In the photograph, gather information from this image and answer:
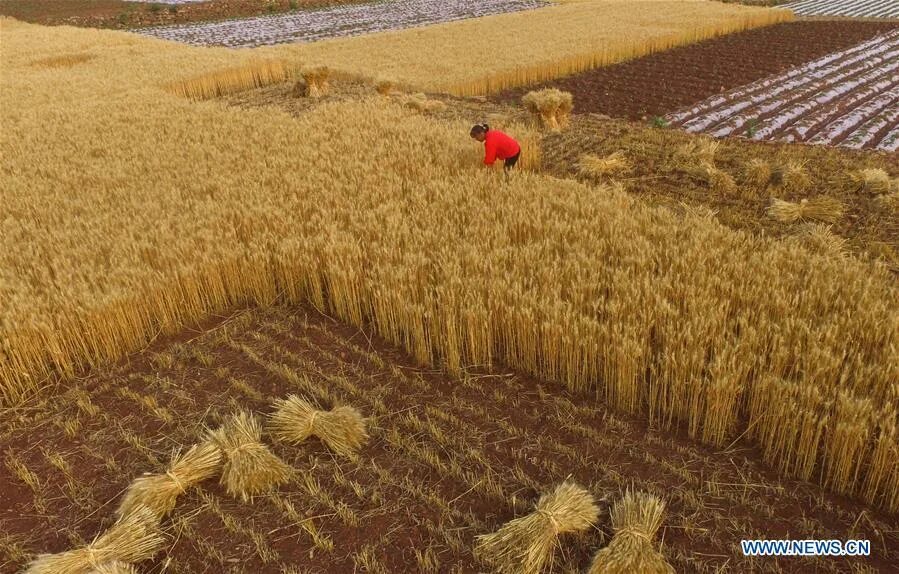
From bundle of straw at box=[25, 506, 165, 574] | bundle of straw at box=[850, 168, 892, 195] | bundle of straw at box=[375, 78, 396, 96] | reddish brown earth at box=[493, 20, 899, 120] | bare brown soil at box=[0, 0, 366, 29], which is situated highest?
bare brown soil at box=[0, 0, 366, 29]

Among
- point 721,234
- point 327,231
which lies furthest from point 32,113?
point 721,234

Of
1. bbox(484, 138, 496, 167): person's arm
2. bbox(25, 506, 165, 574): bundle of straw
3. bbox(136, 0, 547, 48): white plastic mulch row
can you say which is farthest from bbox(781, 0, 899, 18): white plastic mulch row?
bbox(25, 506, 165, 574): bundle of straw

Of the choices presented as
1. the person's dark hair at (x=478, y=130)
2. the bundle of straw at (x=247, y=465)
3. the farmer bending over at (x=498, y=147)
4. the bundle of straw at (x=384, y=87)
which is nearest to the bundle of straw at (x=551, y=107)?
the farmer bending over at (x=498, y=147)

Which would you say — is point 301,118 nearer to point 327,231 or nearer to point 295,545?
point 327,231

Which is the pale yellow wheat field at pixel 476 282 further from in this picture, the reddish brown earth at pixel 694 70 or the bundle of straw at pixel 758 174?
the reddish brown earth at pixel 694 70

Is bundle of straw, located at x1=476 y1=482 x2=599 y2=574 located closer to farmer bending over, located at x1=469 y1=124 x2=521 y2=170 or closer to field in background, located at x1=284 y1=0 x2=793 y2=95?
farmer bending over, located at x1=469 y1=124 x2=521 y2=170

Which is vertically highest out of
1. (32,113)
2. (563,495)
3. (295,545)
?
(32,113)

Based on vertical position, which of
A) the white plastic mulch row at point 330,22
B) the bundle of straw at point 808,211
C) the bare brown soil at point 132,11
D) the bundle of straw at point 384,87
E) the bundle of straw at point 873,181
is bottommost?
the bundle of straw at point 808,211
